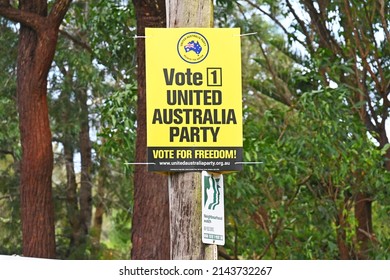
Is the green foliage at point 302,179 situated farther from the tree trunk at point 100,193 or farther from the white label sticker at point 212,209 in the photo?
the white label sticker at point 212,209

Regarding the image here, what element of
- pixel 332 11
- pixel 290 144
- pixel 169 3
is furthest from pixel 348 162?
pixel 169 3

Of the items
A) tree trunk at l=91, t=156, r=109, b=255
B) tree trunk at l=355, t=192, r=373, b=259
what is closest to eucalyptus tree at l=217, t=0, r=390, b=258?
tree trunk at l=355, t=192, r=373, b=259

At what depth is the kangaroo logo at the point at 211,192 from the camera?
20.9ft

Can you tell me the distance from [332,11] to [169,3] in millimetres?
10829

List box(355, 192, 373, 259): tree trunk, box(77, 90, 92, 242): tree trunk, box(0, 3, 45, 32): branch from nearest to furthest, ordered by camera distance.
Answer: box(0, 3, 45, 32): branch
box(355, 192, 373, 259): tree trunk
box(77, 90, 92, 242): tree trunk

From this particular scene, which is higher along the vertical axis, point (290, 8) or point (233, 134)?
point (290, 8)

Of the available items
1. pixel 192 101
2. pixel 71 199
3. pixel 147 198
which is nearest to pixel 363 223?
pixel 147 198

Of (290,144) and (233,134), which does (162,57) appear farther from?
(290,144)

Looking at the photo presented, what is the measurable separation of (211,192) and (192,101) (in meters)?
0.53

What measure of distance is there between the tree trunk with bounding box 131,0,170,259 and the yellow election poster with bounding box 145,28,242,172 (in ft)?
20.4

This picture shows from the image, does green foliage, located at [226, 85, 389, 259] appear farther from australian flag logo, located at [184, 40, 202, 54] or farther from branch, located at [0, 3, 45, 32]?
australian flag logo, located at [184, 40, 202, 54]

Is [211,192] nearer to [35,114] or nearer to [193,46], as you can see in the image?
[193,46]

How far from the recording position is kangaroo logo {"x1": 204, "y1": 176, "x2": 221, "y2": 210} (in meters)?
6.38

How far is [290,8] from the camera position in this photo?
18219 millimetres
